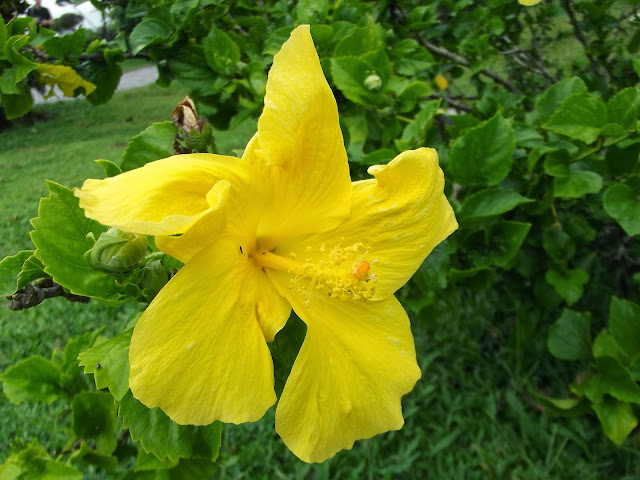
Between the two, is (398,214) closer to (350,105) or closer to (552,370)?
(350,105)

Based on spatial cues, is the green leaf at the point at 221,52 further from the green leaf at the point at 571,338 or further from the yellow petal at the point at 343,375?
the green leaf at the point at 571,338

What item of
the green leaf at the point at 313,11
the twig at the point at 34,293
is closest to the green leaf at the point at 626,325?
the green leaf at the point at 313,11

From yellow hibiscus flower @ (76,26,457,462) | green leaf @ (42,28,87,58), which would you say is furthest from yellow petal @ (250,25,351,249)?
green leaf @ (42,28,87,58)

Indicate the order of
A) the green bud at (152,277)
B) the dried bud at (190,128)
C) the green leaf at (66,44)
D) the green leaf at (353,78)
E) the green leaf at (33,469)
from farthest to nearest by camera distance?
the green leaf at (66,44) < the green leaf at (353,78) < the green leaf at (33,469) < the dried bud at (190,128) < the green bud at (152,277)

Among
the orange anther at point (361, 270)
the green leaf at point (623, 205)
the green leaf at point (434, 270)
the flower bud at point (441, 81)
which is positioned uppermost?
the orange anther at point (361, 270)

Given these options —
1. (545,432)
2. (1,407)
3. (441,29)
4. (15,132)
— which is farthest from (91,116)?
(545,432)

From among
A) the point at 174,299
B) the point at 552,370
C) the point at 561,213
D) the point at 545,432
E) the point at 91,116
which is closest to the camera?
the point at 174,299

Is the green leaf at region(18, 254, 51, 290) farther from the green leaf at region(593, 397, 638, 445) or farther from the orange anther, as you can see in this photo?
the green leaf at region(593, 397, 638, 445)
